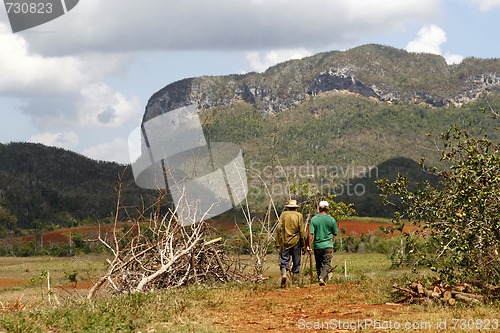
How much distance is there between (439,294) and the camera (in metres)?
9.16

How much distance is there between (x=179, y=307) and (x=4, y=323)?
7.78 feet

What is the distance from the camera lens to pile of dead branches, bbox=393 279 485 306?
29.7ft

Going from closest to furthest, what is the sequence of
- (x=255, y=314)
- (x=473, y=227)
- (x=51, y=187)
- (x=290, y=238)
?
(x=255, y=314) → (x=473, y=227) → (x=290, y=238) → (x=51, y=187)

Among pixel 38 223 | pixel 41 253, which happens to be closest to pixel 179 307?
pixel 41 253

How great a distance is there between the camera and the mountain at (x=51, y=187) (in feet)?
331

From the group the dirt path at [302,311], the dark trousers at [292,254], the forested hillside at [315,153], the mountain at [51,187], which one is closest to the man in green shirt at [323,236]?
the dark trousers at [292,254]

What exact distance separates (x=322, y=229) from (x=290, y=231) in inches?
26.5

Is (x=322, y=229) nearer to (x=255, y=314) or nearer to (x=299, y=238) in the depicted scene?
(x=299, y=238)

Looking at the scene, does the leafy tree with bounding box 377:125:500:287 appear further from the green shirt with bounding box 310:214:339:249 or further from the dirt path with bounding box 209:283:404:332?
the green shirt with bounding box 310:214:339:249

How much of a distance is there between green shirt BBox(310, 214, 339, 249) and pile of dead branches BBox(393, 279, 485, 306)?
3.01 m

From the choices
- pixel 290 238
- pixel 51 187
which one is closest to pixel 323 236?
pixel 290 238

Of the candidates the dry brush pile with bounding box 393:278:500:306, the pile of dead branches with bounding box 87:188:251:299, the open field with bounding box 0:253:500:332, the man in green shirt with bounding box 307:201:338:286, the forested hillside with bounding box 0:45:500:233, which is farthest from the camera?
the forested hillside with bounding box 0:45:500:233

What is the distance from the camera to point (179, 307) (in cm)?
883

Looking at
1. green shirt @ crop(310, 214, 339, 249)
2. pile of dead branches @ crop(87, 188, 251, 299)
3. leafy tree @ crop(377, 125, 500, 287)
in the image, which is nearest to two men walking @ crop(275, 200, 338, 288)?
green shirt @ crop(310, 214, 339, 249)
